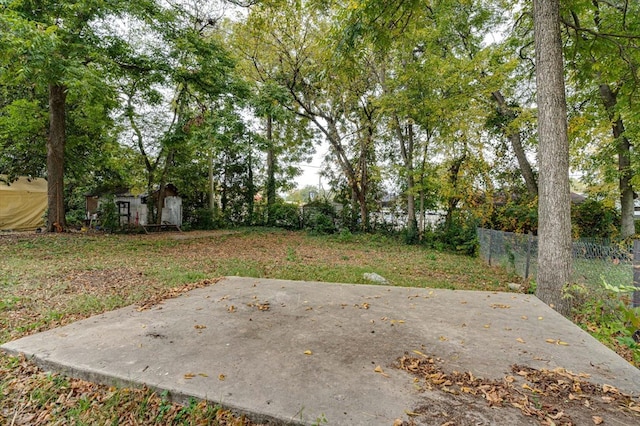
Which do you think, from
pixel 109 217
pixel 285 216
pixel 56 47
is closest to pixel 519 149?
pixel 285 216

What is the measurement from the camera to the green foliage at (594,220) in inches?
346

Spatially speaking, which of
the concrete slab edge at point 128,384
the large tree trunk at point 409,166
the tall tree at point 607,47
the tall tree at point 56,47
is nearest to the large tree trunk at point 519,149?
the tall tree at point 607,47

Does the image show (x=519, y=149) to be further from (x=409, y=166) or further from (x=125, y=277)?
(x=125, y=277)

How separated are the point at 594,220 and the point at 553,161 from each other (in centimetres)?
718

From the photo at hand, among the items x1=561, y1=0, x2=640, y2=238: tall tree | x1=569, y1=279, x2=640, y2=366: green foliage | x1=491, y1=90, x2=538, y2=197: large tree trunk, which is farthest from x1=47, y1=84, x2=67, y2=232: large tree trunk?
x1=491, y1=90, x2=538, y2=197: large tree trunk

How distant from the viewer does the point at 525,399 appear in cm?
166

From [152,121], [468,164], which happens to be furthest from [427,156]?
[152,121]

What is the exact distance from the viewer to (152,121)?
518 inches

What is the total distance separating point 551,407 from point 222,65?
9931 mm

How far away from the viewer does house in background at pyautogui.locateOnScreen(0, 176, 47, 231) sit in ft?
39.7

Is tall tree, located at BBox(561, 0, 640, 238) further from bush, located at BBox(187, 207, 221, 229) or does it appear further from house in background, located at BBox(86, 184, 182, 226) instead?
house in background, located at BBox(86, 184, 182, 226)

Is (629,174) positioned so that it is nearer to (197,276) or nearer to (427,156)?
(427,156)

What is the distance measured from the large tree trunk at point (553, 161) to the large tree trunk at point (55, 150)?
11.5 m

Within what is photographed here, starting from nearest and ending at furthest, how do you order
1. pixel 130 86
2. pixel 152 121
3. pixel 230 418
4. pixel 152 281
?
pixel 230 418 < pixel 152 281 < pixel 130 86 < pixel 152 121
